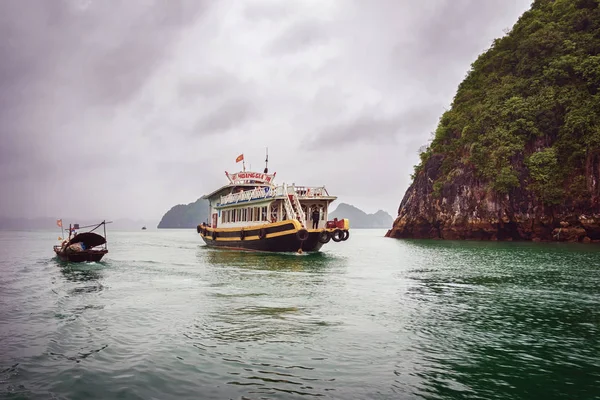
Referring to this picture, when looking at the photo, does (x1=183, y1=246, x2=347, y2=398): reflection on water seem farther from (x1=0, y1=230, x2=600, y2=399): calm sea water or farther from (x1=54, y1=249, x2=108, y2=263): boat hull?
(x1=54, y1=249, x2=108, y2=263): boat hull

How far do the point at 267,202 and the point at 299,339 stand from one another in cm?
2440

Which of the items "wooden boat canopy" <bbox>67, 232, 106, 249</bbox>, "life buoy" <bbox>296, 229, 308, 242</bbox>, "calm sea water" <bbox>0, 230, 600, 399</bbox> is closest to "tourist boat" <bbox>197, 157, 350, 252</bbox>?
"life buoy" <bbox>296, 229, 308, 242</bbox>

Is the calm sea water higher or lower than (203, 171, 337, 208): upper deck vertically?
lower

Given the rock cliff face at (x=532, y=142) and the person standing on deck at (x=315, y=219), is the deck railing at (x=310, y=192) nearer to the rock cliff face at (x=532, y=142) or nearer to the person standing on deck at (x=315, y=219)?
the person standing on deck at (x=315, y=219)

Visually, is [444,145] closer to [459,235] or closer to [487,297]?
[459,235]

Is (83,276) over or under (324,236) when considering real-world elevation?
under

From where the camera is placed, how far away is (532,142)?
167 ft

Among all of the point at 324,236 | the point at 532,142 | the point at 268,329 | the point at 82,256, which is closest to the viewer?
the point at 268,329

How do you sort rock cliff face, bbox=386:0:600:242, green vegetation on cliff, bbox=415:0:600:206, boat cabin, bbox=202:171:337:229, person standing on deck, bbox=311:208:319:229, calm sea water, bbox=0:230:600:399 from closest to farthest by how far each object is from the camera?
calm sea water, bbox=0:230:600:399 < boat cabin, bbox=202:171:337:229 < person standing on deck, bbox=311:208:319:229 < rock cliff face, bbox=386:0:600:242 < green vegetation on cliff, bbox=415:0:600:206

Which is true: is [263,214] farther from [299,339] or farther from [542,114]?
[542,114]

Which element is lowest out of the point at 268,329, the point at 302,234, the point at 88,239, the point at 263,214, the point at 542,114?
the point at 268,329

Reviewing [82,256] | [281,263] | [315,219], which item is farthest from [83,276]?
[315,219]

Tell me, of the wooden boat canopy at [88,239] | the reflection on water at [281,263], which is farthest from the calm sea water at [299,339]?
the wooden boat canopy at [88,239]

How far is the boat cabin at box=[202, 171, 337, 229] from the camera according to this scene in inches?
1277
